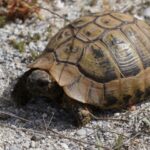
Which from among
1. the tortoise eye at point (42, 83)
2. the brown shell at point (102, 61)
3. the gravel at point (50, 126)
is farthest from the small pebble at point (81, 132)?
the tortoise eye at point (42, 83)

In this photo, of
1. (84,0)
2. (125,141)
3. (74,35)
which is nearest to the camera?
(125,141)

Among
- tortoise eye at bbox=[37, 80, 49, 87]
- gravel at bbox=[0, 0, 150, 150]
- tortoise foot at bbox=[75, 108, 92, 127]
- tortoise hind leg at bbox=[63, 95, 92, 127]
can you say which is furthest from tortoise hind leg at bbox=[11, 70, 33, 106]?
tortoise foot at bbox=[75, 108, 92, 127]

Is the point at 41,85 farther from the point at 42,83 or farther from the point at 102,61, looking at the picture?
the point at 102,61

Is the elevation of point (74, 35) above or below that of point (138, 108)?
above

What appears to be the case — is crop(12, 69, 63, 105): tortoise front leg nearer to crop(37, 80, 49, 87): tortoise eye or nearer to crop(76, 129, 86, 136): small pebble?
crop(37, 80, 49, 87): tortoise eye

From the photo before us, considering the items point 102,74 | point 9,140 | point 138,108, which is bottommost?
point 9,140

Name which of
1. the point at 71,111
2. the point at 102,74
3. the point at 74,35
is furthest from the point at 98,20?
the point at 71,111

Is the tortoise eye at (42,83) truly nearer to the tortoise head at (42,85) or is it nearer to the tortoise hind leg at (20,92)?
the tortoise head at (42,85)

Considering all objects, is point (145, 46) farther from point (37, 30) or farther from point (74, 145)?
point (37, 30)

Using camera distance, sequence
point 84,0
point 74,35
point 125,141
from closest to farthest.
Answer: point 125,141 → point 74,35 → point 84,0
